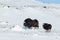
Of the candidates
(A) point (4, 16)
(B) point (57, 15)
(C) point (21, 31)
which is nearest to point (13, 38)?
(C) point (21, 31)

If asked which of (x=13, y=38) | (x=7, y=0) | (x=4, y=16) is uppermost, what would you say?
(x=7, y=0)

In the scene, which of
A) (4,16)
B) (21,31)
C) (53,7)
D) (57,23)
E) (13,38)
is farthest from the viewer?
(53,7)

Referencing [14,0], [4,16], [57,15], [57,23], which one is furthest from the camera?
[14,0]

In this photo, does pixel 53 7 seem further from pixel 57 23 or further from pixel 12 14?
pixel 57 23

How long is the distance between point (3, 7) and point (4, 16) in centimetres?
353

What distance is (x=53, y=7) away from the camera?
2600 centimetres

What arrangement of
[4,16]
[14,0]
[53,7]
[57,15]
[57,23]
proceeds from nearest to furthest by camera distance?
[57,23]
[4,16]
[57,15]
[53,7]
[14,0]

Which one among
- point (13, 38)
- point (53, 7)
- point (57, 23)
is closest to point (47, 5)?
point (53, 7)

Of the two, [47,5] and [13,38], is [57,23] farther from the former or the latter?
[47,5]

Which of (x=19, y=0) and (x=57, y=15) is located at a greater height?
(x=19, y=0)

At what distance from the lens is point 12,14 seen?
67.5 ft

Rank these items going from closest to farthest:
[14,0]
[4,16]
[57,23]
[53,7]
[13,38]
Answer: [13,38] < [57,23] < [4,16] < [53,7] < [14,0]

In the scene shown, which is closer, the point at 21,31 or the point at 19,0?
the point at 21,31

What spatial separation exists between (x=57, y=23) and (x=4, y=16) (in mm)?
3552
